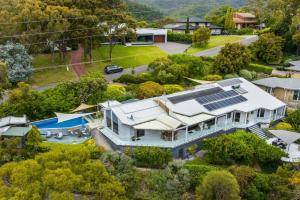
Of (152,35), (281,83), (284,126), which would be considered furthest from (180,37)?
(284,126)

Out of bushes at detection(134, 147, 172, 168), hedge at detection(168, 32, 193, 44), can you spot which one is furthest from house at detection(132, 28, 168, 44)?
bushes at detection(134, 147, 172, 168)

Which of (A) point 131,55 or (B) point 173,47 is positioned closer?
(A) point 131,55

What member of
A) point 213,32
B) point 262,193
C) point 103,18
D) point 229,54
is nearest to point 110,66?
point 103,18

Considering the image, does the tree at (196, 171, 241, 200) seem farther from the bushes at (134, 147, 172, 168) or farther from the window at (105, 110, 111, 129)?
the window at (105, 110, 111, 129)

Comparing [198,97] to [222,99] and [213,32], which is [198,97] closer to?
[222,99]

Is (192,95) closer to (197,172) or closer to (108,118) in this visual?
(108,118)
